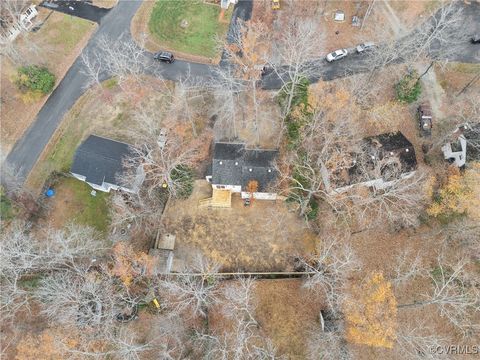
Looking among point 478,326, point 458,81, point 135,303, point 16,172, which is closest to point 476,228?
point 478,326

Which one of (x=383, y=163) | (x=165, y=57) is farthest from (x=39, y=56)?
(x=383, y=163)

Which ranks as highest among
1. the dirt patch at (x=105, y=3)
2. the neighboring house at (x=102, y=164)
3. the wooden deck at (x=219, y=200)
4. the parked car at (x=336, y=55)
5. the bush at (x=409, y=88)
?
the dirt patch at (x=105, y=3)

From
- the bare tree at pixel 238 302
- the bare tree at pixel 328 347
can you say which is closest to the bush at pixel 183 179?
the bare tree at pixel 238 302

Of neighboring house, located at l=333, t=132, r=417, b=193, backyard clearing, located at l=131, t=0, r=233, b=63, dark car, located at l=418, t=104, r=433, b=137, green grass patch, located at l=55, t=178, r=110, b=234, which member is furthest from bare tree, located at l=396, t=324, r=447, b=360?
backyard clearing, located at l=131, t=0, r=233, b=63

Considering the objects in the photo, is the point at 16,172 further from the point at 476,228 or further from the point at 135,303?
the point at 476,228

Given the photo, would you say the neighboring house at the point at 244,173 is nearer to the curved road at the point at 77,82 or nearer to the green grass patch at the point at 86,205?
the curved road at the point at 77,82

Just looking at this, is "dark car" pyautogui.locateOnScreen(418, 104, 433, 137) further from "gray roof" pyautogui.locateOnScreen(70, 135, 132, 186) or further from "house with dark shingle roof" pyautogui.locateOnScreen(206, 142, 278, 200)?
"gray roof" pyautogui.locateOnScreen(70, 135, 132, 186)
